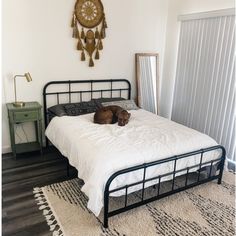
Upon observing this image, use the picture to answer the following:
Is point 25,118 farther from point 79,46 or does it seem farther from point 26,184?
point 79,46

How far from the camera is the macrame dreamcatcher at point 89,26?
3484mm

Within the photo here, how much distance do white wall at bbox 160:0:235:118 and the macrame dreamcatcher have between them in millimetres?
1266

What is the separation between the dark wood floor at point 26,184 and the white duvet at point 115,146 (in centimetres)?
39

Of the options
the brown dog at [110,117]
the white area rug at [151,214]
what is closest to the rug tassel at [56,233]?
the white area rug at [151,214]

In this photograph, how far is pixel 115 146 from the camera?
2338 mm

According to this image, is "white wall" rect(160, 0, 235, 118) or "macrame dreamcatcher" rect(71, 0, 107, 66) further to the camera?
"white wall" rect(160, 0, 235, 118)

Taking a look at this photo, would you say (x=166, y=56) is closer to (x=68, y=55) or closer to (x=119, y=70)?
(x=119, y=70)

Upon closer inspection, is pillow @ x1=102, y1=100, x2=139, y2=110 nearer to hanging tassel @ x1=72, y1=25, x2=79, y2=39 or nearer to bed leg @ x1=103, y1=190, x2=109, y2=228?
hanging tassel @ x1=72, y1=25, x2=79, y2=39

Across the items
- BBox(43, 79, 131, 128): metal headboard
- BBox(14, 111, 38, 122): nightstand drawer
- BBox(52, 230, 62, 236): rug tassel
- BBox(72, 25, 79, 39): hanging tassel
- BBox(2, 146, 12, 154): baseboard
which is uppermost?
BBox(72, 25, 79, 39): hanging tassel

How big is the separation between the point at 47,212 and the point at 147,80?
2.80 metres

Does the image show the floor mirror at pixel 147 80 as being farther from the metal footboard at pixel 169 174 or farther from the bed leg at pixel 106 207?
the bed leg at pixel 106 207

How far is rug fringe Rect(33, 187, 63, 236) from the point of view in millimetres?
2066

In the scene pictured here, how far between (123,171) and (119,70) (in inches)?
94.7

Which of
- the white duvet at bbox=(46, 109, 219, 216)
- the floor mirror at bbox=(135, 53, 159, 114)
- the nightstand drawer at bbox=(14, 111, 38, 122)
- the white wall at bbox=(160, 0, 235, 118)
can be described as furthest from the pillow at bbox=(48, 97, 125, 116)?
the white wall at bbox=(160, 0, 235, 118)
